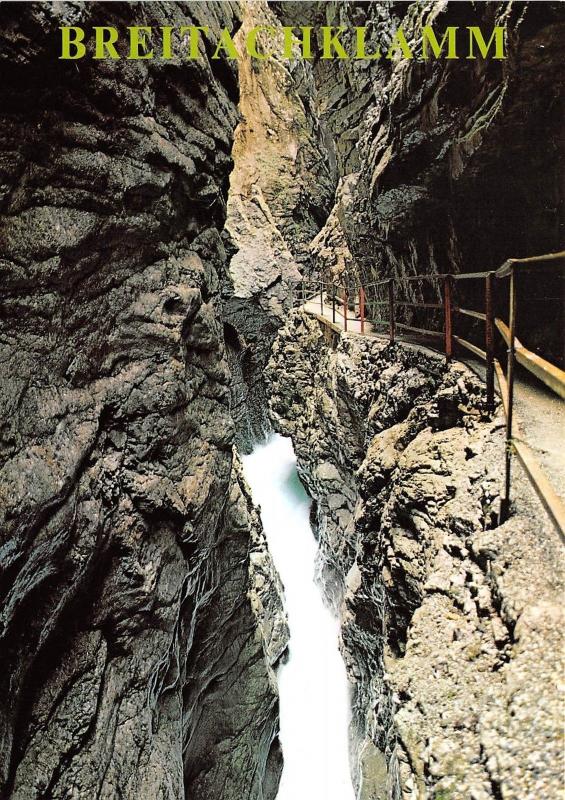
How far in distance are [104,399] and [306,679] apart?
34.7 ft

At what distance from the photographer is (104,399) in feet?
12.1

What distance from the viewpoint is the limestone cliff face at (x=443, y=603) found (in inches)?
69.7

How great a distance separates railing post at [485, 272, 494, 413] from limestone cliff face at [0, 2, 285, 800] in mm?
2685


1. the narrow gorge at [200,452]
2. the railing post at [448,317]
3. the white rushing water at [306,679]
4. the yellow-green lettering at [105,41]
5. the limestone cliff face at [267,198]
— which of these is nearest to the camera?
the narrow gorge at [200,452]

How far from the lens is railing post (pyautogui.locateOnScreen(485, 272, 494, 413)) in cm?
356

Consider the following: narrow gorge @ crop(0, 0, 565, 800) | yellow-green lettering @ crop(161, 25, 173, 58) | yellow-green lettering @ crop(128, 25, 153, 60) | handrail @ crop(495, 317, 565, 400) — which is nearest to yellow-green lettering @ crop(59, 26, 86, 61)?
narrow gorge @ crop(0, 0, 565, 800)

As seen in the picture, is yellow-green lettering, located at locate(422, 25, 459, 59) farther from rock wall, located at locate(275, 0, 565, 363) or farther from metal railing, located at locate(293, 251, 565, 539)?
metal railing, located at locate(293, 251, 565, 539)

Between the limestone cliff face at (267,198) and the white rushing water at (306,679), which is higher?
the limestone cliff face at (267,198)

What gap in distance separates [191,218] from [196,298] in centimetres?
107

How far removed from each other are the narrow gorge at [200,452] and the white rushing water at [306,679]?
2400mm

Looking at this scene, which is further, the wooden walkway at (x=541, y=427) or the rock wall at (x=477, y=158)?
the rock wall at (x=477, y=158)

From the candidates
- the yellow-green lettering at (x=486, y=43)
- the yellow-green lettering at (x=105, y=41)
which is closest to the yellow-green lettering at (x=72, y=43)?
the yellow-green lettering at (x=105, y=41)

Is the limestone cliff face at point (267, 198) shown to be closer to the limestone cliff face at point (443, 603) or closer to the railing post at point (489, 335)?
the limestone cliff face at point (443, 603)

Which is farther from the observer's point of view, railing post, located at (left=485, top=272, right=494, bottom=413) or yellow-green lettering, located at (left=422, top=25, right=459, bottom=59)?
yellow-green lettering, located at (left=422, top=25, right=459, bottom=59)
